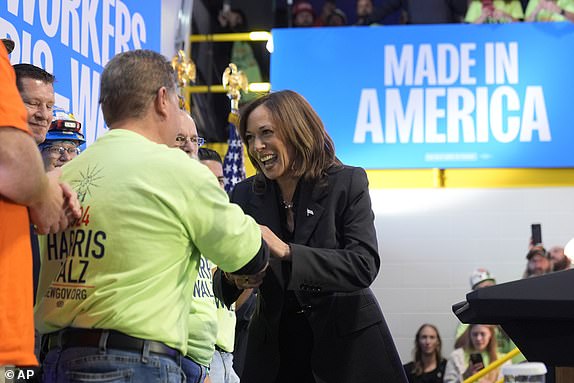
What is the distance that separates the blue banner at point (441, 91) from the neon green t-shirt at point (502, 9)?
388mm

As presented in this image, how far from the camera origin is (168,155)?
6.99 ft

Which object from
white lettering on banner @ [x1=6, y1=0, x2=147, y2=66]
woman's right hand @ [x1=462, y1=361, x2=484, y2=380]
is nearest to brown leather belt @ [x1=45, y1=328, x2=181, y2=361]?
white lettering on banner @ [x1=6, y1=0, x2=147, y2=66]

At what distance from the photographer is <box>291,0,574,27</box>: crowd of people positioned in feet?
28.6

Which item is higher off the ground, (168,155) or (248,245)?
(168,155)

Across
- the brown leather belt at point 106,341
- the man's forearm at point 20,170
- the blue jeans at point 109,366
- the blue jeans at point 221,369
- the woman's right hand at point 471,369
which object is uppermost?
the man's forearm at point 20,170

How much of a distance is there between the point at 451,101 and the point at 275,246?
6.13 m

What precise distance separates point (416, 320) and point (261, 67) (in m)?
3.01

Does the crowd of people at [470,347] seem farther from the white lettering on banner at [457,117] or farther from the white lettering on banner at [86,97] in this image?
the white lettering on banner at [86,97]

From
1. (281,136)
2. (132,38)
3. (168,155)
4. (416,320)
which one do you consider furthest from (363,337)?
(416,320)

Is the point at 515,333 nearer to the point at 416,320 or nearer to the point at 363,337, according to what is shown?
the point at 363,337

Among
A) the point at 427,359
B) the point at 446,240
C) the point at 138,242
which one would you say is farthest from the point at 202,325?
the point at 446,240

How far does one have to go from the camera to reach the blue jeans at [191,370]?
2768 mm

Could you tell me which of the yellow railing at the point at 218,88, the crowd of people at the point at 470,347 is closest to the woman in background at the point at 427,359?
the crowd of people at the point at 470,347

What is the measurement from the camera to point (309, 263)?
2.68 metres
